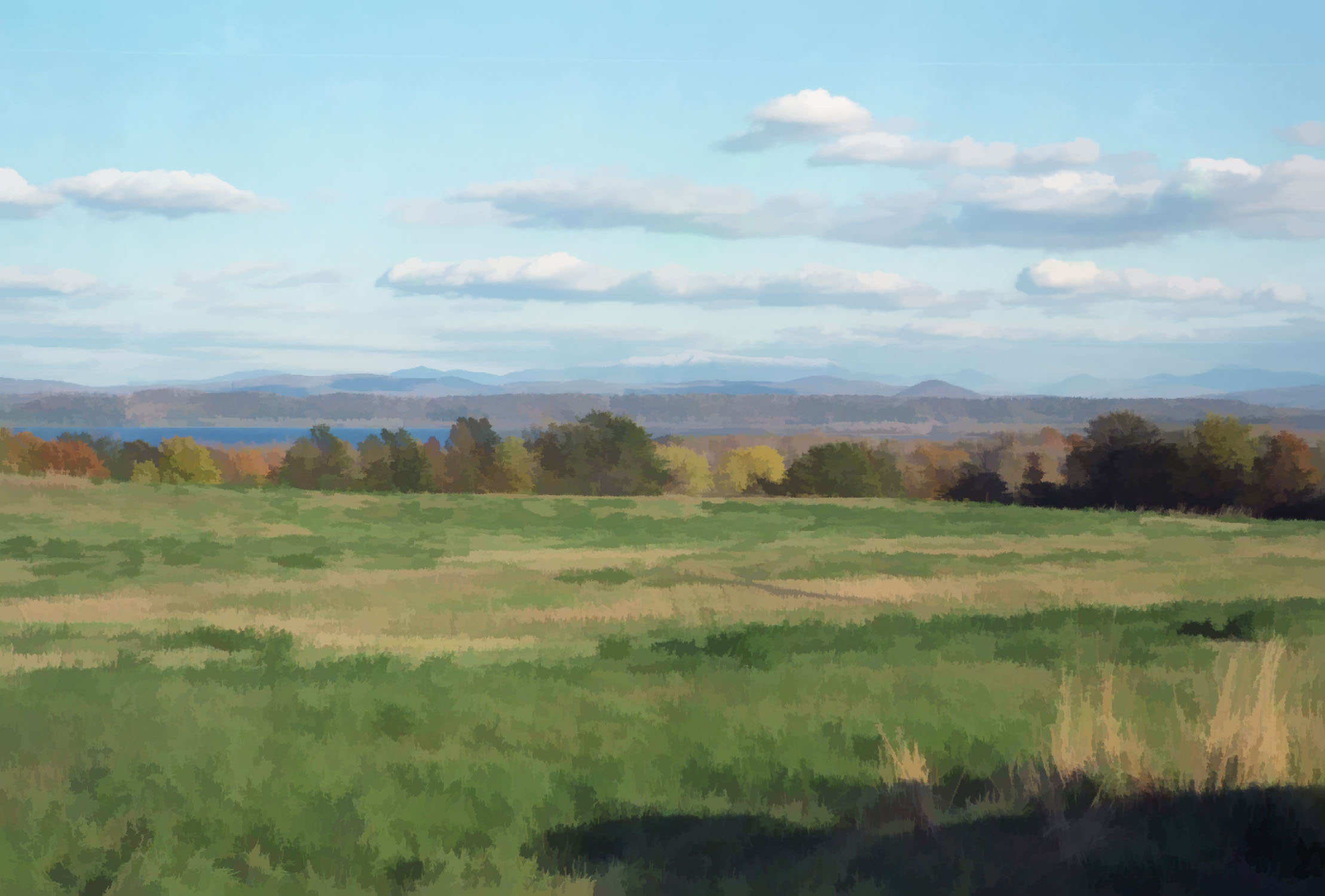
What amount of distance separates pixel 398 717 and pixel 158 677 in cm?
391

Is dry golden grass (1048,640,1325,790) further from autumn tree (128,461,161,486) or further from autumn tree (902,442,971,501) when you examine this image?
autumn tree (128,461,161,486)

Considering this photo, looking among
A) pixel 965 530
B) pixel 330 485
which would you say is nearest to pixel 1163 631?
pixel 965 530

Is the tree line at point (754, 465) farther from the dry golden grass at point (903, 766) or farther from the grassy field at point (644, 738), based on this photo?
the dry golden grass at point (903, 766)

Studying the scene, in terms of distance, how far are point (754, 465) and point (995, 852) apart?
136 m

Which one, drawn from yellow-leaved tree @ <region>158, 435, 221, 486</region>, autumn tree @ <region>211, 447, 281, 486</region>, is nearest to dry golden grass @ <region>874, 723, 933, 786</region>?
autumn tree @ <region>211, 447, 281, 486</region>

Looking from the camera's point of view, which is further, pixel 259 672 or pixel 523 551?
pixel 523 551

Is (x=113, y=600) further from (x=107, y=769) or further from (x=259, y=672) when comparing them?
(x=107, y=769)

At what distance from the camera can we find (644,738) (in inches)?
359

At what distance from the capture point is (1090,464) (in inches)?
2768

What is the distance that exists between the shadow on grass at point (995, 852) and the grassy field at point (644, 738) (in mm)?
26

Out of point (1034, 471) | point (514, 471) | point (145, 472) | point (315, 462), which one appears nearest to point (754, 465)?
point (514, 471)

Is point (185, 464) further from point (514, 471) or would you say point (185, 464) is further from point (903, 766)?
point (903, 766)

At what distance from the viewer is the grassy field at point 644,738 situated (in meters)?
6.40

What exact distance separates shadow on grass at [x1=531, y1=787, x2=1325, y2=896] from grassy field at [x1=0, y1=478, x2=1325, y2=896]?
3cm
